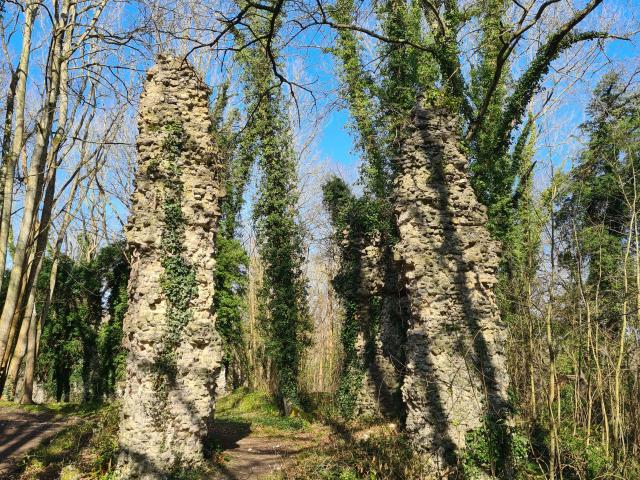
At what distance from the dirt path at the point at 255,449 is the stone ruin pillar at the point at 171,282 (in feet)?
2.83

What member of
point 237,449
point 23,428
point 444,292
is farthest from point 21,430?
point 444,292

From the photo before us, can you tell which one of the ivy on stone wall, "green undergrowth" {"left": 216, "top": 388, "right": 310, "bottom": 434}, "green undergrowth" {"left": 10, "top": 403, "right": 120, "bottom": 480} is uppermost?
the ivy on stone wall

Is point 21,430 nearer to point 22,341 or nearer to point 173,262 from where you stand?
point 22,341

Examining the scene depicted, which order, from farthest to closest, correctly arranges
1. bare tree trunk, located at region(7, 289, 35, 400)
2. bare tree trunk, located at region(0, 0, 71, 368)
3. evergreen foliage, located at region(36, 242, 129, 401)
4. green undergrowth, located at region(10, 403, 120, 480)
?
evergreen foliage, located at region(36, 242, 129, 401) → bare tree trunk, located at region(7, 289, 35, 400) → bare tree trunk, located at region(0, 0, 71, 368) → green undergrowth, located at region(10, 403, 120, 480)

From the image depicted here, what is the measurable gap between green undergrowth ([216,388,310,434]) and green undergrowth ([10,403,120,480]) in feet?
14.7

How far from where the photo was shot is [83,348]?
2020 cm

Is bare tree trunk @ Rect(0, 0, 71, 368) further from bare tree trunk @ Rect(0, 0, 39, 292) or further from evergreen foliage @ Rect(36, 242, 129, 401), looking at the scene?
evergreen foliage @ Rect(36, 242, 129, 401)

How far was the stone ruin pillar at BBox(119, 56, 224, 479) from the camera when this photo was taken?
793 cm

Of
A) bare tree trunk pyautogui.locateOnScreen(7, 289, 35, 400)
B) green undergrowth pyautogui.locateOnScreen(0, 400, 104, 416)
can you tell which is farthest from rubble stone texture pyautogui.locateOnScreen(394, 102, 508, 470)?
bare tree trunk pyautogui.locateOnScreen(7, 289, 35, 400)

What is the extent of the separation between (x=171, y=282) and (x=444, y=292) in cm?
461

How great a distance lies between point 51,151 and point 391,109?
10662 mm

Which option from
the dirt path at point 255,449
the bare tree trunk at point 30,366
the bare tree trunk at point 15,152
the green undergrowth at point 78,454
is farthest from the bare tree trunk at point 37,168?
the dirt path at point 255,449

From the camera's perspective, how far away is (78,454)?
8773 millimetres

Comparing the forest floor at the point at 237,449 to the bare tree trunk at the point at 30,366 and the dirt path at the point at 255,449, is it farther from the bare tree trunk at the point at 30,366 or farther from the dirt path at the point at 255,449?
the bare tree trunk at the point at 30,366
